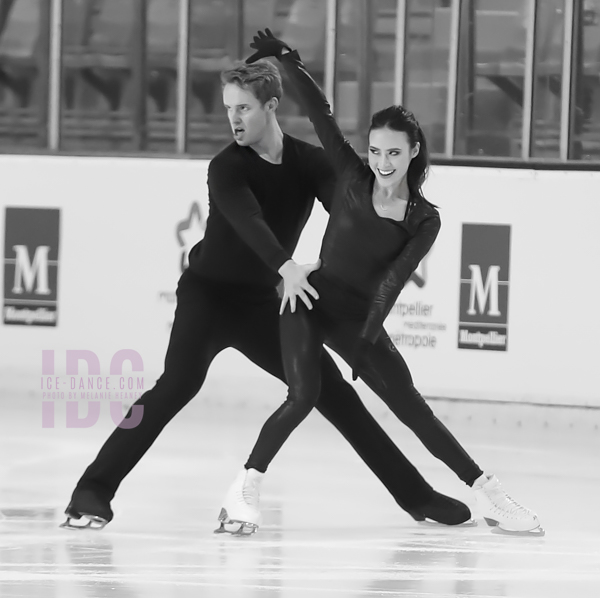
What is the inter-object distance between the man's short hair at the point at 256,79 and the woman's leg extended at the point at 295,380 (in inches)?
22.1

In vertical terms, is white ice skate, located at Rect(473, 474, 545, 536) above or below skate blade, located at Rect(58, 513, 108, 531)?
above

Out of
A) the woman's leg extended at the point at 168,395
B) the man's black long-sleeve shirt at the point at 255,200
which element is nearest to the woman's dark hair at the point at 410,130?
the man's black long-sleeve shirt at the point at 255,200

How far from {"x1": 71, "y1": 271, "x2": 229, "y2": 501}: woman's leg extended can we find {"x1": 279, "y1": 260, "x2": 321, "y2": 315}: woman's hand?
23 cm

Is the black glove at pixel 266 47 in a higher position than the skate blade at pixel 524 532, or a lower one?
higher

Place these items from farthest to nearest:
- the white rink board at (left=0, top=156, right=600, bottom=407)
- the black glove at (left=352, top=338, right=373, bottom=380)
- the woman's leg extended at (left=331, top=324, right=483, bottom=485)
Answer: the white rink board at (left=0, top=156, right=600, bottom=407), the woman's leg extended at (left=331, top=324, right=483, bottom=485), the black glove at (left=352, top=338, right=373, bottom=380)

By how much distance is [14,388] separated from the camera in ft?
18.0

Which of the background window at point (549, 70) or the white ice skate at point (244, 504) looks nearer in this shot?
the white ice skate at point (244, 504)

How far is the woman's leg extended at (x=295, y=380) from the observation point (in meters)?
3.16

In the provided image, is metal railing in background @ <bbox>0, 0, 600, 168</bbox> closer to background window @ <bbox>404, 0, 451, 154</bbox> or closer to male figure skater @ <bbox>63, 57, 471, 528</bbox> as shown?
background window @ <bbox>404, 0, 451, 154</bbox>

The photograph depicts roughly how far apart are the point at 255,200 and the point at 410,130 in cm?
44

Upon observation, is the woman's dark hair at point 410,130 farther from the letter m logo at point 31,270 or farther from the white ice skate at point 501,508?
the letter m logo at point 31,270

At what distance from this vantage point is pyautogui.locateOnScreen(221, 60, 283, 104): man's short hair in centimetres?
317

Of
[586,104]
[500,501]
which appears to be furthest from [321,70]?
[500,501]

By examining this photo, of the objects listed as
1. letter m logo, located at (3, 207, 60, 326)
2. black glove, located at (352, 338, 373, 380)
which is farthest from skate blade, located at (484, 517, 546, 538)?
letter m logo, located at (3, 207, 60, 326)
